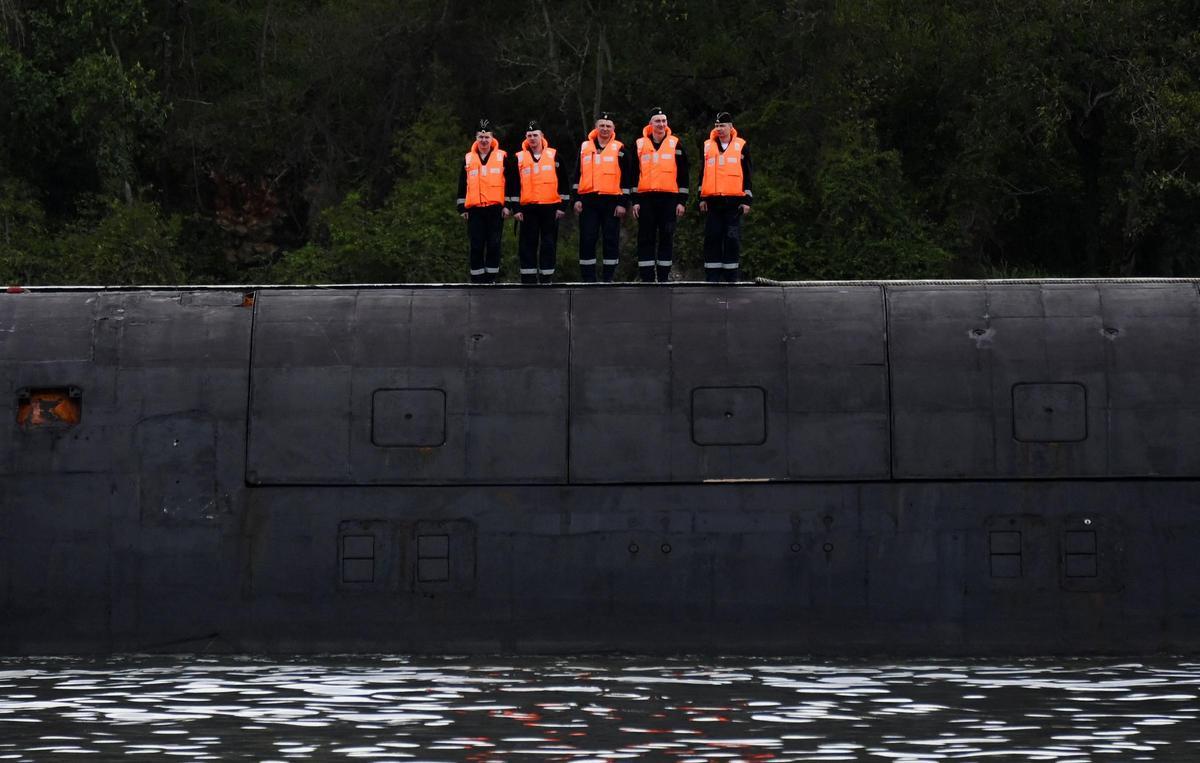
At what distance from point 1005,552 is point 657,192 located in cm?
699

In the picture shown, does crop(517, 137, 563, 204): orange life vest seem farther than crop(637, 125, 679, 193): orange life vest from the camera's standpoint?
Yes

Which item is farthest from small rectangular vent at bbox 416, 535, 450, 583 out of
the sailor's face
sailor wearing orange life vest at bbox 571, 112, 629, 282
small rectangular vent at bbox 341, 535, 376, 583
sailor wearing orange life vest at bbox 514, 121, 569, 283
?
the sailor's face

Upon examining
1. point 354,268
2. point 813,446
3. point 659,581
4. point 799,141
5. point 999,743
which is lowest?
point 999,743

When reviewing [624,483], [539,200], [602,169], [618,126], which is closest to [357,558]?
[624,483]

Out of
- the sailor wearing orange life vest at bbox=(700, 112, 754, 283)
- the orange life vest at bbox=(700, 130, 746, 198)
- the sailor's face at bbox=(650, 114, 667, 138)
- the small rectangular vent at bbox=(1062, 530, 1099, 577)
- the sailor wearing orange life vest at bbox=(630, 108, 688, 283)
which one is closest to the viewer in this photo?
the small rectangular vent at bbox=(1062, 530, 1099, 577)

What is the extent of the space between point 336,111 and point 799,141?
15.5 m

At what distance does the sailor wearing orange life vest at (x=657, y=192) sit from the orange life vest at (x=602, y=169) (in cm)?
25

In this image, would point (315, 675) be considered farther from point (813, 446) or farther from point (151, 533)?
point (813, 446)

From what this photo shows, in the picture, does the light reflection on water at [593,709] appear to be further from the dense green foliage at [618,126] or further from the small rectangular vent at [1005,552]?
the dense green foliage at [618,126]

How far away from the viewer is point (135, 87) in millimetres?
55094

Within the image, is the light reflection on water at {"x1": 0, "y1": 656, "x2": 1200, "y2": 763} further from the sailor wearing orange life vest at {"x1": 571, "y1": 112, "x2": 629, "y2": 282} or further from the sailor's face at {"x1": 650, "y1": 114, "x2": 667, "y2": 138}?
the sailor's face at {"x1": 650, "y1": 114, "x2": 667, "y2": 138}

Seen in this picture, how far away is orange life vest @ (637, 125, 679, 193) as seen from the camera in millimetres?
25594

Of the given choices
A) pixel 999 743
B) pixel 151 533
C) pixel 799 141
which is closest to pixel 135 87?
pixel 799 141

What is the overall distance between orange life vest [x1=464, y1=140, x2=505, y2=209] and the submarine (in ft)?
11.9
